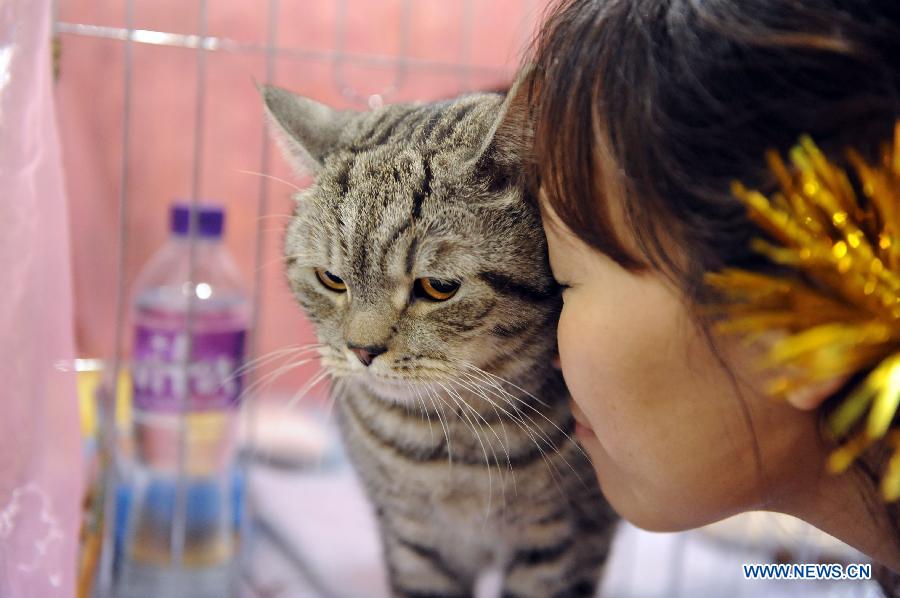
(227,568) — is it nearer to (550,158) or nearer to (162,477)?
(162,477)

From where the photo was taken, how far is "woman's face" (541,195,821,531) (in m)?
0.56

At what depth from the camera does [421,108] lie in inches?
34.1

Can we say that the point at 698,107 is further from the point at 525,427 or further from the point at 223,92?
the point at 223,92

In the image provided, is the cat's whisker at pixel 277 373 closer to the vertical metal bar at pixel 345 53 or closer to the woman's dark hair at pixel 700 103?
the woman's dark hair at pixel 700 103

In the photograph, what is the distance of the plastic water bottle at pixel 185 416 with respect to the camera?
Result: 103 cm

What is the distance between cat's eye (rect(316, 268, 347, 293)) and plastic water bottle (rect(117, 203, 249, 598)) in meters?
0.30

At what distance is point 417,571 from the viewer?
3.13 feet

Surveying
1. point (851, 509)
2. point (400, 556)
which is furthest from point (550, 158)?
point (400, 556)

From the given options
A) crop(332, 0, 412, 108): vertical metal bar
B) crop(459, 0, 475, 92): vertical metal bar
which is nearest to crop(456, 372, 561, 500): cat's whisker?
crop(332, 0, 412, 108): vertical metal bar

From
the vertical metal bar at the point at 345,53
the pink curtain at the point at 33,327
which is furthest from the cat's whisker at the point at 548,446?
the vertical metal bar at the point at 345,53

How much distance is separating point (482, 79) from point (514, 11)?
0.52ft

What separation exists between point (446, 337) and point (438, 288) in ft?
0.15

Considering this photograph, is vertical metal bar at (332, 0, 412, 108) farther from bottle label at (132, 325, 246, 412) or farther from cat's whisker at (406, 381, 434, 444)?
cat's whisker at (406, 381, 434, 444)

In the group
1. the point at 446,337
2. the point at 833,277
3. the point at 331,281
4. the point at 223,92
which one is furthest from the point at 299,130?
the point at 223,92
